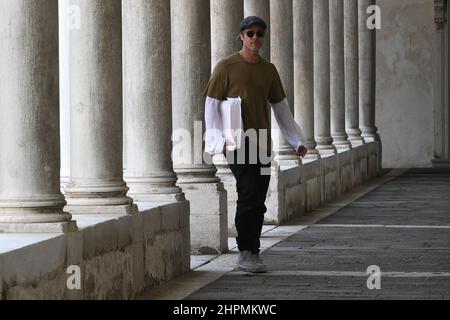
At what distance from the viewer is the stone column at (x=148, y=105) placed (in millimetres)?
9703

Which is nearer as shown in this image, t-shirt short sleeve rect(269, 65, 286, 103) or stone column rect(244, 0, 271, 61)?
t-shirt short sleeve rect(269, 65, 286, 103)

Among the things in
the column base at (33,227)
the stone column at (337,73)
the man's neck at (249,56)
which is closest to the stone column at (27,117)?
the column base at (33,227)

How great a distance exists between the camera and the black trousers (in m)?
9.23

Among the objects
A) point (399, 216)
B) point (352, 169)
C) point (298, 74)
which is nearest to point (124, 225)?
point (399, 216)

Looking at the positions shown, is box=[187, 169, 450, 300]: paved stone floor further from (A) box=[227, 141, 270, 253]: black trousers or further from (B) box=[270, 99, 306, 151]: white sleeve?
(B) box=[270, 99, 306, 151]: white sleeve

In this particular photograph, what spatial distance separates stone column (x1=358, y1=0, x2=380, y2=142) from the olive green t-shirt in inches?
584

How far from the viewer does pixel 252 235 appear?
9.43 metres

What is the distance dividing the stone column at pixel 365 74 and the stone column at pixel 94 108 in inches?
623

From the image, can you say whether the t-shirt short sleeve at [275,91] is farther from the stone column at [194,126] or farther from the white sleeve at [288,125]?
the stone column at [194,126]

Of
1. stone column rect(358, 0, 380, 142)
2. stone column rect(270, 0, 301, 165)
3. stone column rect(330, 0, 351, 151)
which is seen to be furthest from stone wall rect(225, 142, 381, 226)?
stone column rect(358, 0, 380, 142)
